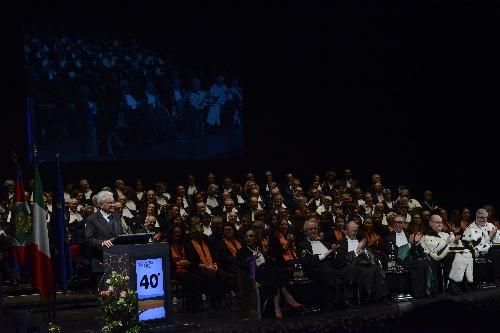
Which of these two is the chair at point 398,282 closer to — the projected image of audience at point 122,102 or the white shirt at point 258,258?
the white shirt at point 258,258

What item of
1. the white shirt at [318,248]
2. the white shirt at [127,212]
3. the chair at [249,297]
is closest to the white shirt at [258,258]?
the chair at [249,297]

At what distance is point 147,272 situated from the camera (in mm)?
7879

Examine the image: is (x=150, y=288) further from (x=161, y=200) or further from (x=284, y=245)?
(x=161, y=200)

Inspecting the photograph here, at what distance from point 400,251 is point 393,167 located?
7248mm

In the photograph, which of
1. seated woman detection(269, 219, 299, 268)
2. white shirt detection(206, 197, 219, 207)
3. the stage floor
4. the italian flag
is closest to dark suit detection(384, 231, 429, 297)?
the stage floor

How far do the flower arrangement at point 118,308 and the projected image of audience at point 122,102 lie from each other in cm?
679

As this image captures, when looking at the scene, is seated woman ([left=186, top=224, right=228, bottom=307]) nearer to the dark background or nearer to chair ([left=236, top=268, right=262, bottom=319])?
chair ([left=236, top=268, right=262, bottom=319])

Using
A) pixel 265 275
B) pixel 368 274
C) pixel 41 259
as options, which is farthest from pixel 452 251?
pixel 41 259

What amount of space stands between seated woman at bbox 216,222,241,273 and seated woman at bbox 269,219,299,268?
0.61 metres

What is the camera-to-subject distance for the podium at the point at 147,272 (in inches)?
302

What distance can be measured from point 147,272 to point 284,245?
2.95 metres

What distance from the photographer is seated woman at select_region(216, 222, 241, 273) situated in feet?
33.9

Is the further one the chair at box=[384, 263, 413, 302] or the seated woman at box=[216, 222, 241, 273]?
the chair at box=[384, 263, 413, 302]

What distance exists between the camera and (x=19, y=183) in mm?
7848
